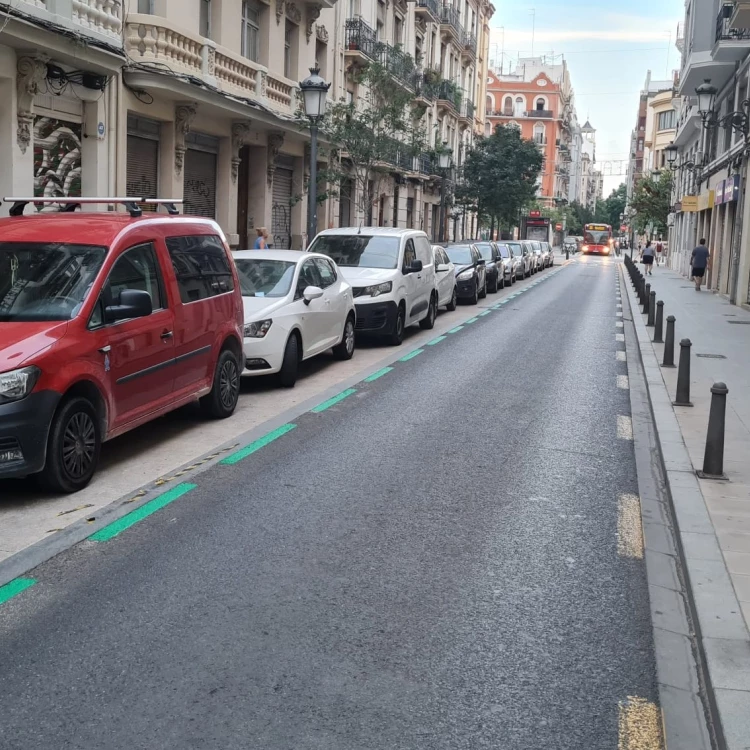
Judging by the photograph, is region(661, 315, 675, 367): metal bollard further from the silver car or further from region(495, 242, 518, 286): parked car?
the silver car

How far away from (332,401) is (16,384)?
4731 millimetres

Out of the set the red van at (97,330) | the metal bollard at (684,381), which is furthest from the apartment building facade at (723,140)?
the red van at (97,330)

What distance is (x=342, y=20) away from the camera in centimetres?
3092

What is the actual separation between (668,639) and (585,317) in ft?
60.6

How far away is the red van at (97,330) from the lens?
623 cm

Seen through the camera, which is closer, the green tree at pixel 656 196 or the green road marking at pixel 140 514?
the green road marking at pixel 140 514

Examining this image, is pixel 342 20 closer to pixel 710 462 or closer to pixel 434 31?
pixel 434 31

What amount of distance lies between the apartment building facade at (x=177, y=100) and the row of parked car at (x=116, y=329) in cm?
601

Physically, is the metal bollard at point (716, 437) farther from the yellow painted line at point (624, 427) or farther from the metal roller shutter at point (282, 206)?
the metal roller shutter at point (282, 206)

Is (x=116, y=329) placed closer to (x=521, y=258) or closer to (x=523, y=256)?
(x=521, y=258)

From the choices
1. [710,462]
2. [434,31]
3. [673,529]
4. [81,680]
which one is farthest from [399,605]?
[434,31]

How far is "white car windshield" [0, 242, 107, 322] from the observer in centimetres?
686

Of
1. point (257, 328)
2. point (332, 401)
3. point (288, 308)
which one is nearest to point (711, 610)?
point (332, 401)

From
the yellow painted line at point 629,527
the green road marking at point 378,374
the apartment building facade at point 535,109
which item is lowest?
the green road marking at point 378,374
